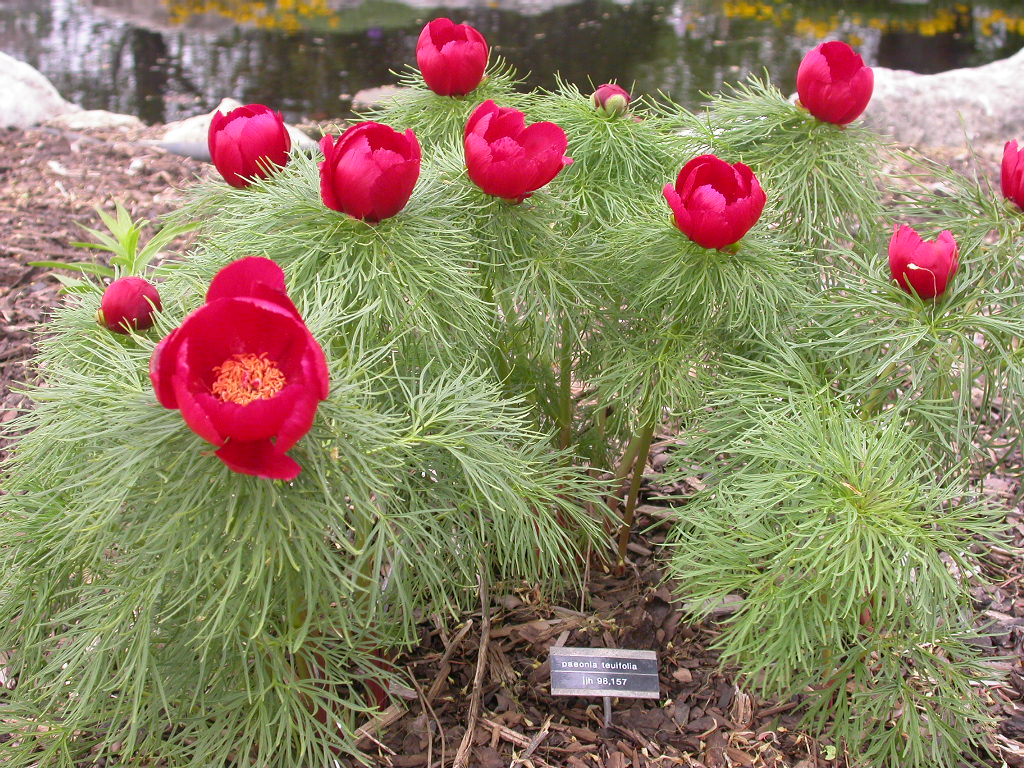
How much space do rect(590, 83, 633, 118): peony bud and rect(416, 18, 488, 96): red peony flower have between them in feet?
0.76

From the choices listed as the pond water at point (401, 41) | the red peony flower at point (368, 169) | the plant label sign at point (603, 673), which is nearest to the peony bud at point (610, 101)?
the red peony flower at point (368, 169)

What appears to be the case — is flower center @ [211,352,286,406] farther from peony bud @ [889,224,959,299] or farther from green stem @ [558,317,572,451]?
peony bud @ [889,224,959,299]

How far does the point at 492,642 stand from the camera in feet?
6.18

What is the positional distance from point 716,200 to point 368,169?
0.53 meters

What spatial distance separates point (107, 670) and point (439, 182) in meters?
0.89

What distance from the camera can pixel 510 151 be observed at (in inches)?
58.4

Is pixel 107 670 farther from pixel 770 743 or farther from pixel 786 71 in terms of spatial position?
pixel 786 71

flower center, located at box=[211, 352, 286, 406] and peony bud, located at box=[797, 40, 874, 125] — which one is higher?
peony bud, located at box=[797, 40, 874, 125]

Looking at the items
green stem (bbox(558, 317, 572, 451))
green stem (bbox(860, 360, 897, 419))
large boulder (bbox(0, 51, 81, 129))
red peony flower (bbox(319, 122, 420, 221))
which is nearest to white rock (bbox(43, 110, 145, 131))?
large boulder (bbox(0, 51, 81, 129))

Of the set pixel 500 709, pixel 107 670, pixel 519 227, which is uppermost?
pixel 519 227

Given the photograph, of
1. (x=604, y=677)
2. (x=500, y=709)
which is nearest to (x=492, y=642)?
(x=500, y=709)

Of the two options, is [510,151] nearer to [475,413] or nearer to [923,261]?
[475,413]

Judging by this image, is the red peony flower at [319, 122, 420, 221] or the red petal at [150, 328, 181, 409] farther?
the red peony flower at [319, 122, 420, 221]

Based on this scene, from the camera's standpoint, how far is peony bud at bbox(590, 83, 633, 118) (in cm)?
183
